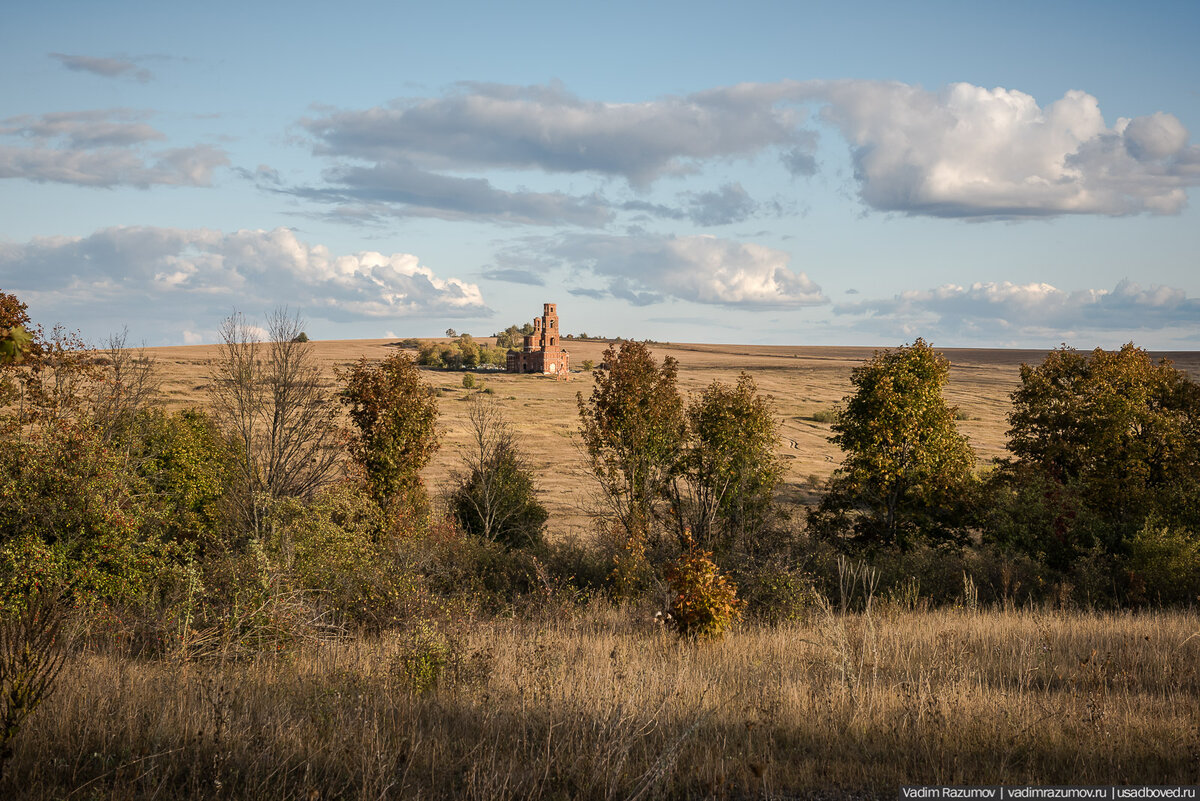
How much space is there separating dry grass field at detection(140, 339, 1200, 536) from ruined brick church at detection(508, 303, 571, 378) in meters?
3.84

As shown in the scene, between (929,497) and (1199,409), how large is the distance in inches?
434

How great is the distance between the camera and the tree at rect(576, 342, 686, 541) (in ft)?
98.6

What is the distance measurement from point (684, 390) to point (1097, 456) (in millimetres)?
74115

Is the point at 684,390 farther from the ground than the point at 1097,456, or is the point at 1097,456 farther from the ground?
the point at 1097,456

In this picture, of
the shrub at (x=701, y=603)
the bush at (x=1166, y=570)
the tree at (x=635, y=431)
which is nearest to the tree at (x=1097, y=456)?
the bush at (x=1166, y=570)

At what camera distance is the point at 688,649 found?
10.0 metres

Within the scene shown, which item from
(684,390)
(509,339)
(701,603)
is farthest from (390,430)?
(509,339)

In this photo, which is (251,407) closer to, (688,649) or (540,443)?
(688,649)

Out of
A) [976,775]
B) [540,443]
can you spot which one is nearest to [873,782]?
[976,775]

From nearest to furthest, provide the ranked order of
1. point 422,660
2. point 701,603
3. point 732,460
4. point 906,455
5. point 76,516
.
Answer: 1. point 422,660
2. point 701,603
3. point 76,516
4. point 906,455
5. point 732,460

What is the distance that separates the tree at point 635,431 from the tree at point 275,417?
13556mm

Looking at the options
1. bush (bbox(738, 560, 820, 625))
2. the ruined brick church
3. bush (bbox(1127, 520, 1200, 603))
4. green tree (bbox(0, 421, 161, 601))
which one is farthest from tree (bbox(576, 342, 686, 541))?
the ruined brick church

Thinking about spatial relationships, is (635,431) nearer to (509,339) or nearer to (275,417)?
(275,417)

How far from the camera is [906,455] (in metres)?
28.3
